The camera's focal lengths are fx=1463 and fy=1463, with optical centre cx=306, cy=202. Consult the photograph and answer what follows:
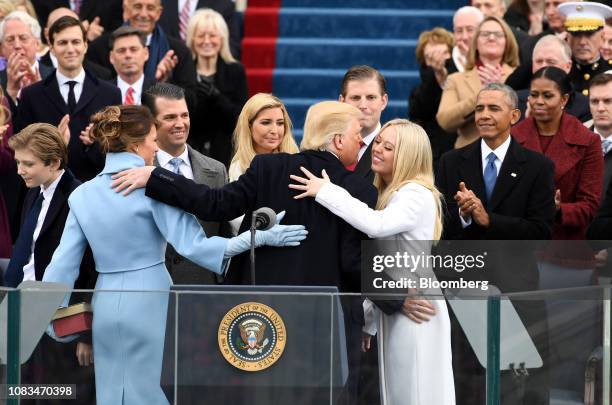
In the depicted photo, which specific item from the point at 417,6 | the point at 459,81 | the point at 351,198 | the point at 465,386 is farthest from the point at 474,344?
the point at 417,6

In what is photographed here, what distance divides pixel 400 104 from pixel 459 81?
2619mm

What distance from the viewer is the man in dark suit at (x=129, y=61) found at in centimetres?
955

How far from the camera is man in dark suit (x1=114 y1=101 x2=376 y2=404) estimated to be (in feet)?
20.2

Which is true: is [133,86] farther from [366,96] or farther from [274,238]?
[274,238]

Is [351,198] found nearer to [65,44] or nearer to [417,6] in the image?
[65,44]

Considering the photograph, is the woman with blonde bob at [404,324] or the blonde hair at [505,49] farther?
the blonde hair at [505,49]

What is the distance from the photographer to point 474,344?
609 cm

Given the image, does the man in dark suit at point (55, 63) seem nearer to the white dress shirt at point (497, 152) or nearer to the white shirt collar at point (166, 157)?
the white shirt collar at point (166, 157)

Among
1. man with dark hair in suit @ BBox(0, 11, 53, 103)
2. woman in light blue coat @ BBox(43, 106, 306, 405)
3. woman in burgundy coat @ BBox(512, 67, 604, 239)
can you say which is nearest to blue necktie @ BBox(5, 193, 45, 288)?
woman in light blue coat @ BBox(43, 106, 306, 405)

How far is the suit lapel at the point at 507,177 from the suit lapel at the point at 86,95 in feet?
8.85

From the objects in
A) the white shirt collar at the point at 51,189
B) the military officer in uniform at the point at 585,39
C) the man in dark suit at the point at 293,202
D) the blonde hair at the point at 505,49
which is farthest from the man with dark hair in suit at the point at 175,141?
the military officer in uniform at the point at 585,39

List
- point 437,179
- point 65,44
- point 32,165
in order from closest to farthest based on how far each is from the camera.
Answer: point 32,165, point 437,179, point 65,44

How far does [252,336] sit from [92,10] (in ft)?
21.5

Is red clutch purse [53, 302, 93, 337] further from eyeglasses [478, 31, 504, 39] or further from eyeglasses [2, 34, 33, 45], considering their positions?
eyeglasses [478, 31, 504, 39]
